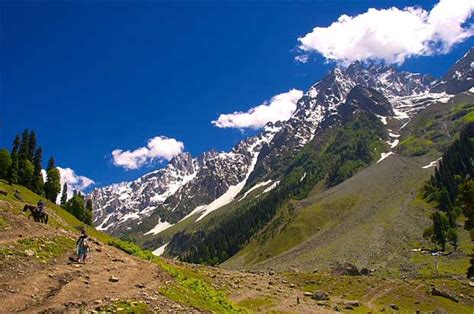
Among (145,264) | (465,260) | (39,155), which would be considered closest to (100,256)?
(145,264)

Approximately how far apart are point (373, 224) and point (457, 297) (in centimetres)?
11999

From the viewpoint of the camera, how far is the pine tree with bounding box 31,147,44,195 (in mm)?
146375

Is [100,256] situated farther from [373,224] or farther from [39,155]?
[373,224]

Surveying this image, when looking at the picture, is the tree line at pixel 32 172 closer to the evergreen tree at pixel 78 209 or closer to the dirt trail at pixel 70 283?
the evergreen tree at pixel 78 209

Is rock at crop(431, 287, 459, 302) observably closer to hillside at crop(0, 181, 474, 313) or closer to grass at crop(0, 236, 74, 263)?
hillside at crop(0, 181, 474, 313)

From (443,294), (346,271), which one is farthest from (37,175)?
(443,294)

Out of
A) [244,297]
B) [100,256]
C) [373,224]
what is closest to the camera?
[100,256]

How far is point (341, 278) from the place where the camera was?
256ft

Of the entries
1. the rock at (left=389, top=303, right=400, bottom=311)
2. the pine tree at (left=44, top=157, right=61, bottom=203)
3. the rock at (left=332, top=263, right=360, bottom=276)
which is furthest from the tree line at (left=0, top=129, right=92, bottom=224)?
the rock at (left=389, top=303, right=400, bottom=311)

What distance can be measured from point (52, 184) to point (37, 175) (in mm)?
8757

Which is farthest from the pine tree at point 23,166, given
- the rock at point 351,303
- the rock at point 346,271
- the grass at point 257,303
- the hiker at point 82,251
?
the hiker at point 82,251

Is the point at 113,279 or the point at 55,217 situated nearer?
the point at 113,279

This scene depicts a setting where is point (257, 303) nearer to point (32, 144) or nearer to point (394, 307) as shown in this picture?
point (394, 307)

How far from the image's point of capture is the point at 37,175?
150m
